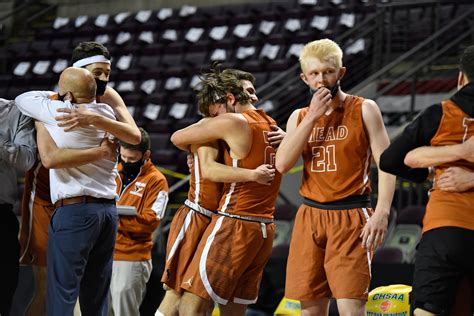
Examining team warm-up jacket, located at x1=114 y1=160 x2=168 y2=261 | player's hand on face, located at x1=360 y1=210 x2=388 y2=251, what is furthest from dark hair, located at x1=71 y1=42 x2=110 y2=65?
player's hand on face, located at x1=360 y1=210 x2=388 y2=251

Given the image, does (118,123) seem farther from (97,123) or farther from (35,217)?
(35,217)

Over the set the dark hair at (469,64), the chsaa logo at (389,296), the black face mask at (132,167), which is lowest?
the chsaa logo at (389,296)

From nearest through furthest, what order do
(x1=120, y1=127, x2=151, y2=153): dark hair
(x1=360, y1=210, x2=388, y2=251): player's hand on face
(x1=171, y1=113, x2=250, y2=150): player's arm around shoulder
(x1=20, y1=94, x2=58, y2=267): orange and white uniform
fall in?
(x1=360, y1=210, x2=388, y2=251): player's hand on face < (x1=171, y1=113, x2=250, y2=150): player's arm around shoulder < (x1=20, y1=94, x2=58, y2=267): orange and white uniform < (x1=120, y1=127, x2=151, y2=153): dark hair

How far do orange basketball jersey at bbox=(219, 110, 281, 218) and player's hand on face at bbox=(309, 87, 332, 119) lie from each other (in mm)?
618

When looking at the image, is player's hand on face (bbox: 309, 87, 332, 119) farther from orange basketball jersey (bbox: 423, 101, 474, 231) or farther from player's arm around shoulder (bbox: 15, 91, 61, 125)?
player's arm around shoulder (bbox: 15, 91, 61, 125)

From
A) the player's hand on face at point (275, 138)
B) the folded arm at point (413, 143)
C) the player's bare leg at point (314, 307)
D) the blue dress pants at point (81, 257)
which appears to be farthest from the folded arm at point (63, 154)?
the folded arm at point (413, 143)

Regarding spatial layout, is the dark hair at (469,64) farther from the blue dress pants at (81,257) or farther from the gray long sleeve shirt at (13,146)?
the gray long sleeve shirt at (13,146)

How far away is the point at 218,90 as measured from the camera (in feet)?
15.9

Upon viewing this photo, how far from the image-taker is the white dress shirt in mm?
4391

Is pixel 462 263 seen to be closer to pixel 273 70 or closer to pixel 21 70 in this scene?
pixel 273 70

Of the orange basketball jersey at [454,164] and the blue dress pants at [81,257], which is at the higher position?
the orange basketball jersey at [454,164]

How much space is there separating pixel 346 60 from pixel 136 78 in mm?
4020

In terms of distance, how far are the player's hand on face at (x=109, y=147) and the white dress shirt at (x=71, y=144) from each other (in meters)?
0.04

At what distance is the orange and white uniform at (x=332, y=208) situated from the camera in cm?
418
